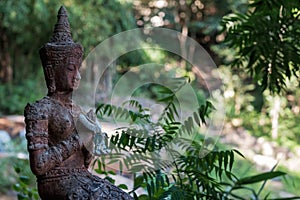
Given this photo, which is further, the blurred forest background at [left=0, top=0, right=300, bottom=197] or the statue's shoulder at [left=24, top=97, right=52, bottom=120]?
the blurred forest background at [left=0, top=0, right=300, bottom=197]

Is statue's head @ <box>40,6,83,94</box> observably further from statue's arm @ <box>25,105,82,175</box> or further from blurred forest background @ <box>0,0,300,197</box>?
blurred forest background @ <box>0,0,300,197</box>

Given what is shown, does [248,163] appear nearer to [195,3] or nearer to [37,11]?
[37,11]

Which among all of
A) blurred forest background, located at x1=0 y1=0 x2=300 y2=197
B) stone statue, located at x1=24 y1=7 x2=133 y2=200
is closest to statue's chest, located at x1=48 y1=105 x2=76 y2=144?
stone statue, located at x1=24 y1=7 x2=133 y2=200

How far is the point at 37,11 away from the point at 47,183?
3.83m

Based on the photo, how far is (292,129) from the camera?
4699 mm

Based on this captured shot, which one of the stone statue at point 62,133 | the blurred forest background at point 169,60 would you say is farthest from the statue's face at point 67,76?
the blurred forest background at point 169,60

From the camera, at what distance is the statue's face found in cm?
73

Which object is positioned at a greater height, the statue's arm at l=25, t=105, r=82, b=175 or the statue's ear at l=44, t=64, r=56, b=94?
the statue's ear at l=44, t=64, r=56, b=94

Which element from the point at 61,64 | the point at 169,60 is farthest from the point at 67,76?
the point at 169,60

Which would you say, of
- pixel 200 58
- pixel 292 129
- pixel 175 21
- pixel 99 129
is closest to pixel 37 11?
pixel 175 21

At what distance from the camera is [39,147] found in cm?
67

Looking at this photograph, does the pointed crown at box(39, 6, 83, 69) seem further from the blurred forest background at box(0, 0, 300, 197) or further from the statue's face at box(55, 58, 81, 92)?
the blurred forest background at box(0, 0, 300, 197)

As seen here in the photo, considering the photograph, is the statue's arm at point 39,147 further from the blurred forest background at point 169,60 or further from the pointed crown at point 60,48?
the blurred forest background at point 169,60

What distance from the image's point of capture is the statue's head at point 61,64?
73 cm
